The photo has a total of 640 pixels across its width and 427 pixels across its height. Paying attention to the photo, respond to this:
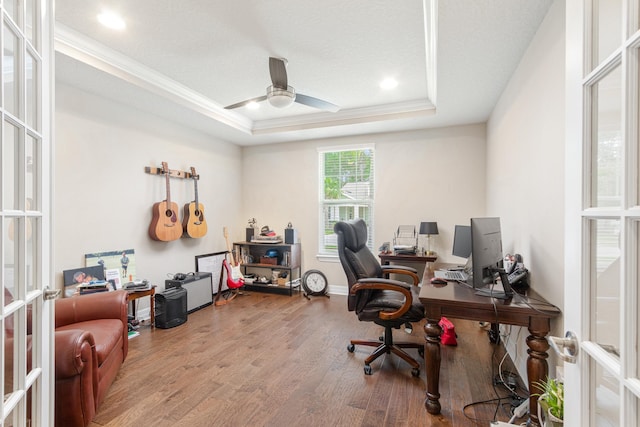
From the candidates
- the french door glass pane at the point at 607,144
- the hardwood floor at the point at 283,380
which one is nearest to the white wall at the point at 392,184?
the hardwood floor at the point at 283,380

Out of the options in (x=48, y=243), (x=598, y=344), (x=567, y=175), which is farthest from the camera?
(x=48, y=243)

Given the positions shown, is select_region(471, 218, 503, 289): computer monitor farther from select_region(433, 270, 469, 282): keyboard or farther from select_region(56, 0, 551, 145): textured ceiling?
select_region(56, 0, 551, 145): textured ceiling

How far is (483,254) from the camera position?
1743mm

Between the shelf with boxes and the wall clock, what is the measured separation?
0.17 metres

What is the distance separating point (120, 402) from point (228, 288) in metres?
2.59

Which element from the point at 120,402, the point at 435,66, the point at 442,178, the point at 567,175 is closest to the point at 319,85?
the point at 435,66

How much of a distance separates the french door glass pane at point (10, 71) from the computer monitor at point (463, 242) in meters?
3.31

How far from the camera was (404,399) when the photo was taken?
1922 millimetres

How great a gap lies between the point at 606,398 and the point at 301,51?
8.87ft

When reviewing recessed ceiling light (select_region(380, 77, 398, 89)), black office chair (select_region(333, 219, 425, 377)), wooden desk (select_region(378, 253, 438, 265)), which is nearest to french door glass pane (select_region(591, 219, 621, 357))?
black office chair (select_region(333, 219, 425, 377))

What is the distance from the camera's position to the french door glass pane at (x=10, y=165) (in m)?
0.79

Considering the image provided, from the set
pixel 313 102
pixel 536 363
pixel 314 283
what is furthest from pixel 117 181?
pixel 536 363

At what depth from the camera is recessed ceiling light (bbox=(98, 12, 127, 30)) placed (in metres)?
2.00

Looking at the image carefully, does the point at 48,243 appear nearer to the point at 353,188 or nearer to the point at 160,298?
the point at 160,298
